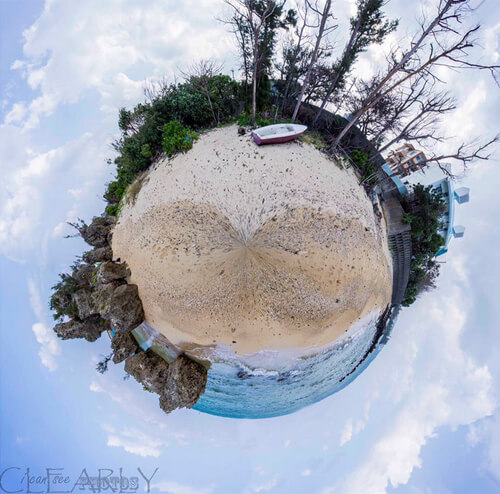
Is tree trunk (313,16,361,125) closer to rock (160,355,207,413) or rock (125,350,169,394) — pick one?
rock (160,355,207,413)

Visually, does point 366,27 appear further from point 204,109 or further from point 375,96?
point 204,109

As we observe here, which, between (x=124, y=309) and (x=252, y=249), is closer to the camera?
(x=252, y=249)

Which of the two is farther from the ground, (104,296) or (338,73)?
(338,73)

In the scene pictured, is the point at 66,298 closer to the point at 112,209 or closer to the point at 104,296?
the point at 104,296

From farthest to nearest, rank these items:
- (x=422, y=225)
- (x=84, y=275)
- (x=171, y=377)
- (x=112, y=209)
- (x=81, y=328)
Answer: (x=112, y=209)
(x=422, y=225)
(x=84, y=275)
(x=81, y=328)
(x=171, y=377)

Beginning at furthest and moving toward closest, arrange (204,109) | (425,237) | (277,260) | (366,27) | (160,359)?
(425,237)
(204,109)
(160,359)
(366,27)
(277,260)

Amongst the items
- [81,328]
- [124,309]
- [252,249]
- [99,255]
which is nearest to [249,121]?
[252,249]

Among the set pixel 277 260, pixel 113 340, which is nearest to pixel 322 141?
pixel 277 260

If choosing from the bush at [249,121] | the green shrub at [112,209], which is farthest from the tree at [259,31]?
the green shrub at [112,209]
